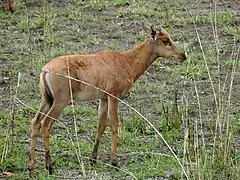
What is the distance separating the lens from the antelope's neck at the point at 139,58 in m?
7.52

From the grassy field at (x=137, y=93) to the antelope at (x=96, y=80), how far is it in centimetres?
25

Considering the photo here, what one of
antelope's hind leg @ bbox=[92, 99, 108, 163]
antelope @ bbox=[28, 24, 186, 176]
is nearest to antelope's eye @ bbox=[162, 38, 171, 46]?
antelope @ bbox=[28, 24, 186, 176]

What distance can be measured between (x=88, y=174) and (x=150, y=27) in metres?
1.79

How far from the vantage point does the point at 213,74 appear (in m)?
10.0

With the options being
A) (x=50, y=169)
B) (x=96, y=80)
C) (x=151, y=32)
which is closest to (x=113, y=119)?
(x=96, y=80)

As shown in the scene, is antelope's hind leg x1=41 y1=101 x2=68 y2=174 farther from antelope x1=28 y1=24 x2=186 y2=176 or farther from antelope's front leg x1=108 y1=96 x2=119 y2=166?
antelope's front leg x1=108 y1=96 x2=119 y2=166

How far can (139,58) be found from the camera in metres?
7.59

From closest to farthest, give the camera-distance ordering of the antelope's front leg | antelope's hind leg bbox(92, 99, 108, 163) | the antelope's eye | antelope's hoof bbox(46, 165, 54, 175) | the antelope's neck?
antelope's hoof bbox(46, 165, 54, 175), the antelope's front leg, antelope's hind leg bbox(92, 99, 108, 163), the antelope's neck, the antelope's eye

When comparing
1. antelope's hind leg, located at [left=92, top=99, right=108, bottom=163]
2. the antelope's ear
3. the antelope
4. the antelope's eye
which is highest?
the antelope's ear

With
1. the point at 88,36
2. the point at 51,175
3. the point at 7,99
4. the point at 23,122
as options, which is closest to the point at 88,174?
the point at 51,175

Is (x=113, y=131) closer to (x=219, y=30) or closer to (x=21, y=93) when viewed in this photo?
(x=21, y=93)

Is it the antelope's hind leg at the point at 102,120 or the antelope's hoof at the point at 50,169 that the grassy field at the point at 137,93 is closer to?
the antelope's hoof at the point at 50,169

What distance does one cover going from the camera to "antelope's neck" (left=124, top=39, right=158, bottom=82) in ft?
24.7

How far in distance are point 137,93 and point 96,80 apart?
94.6 inches
